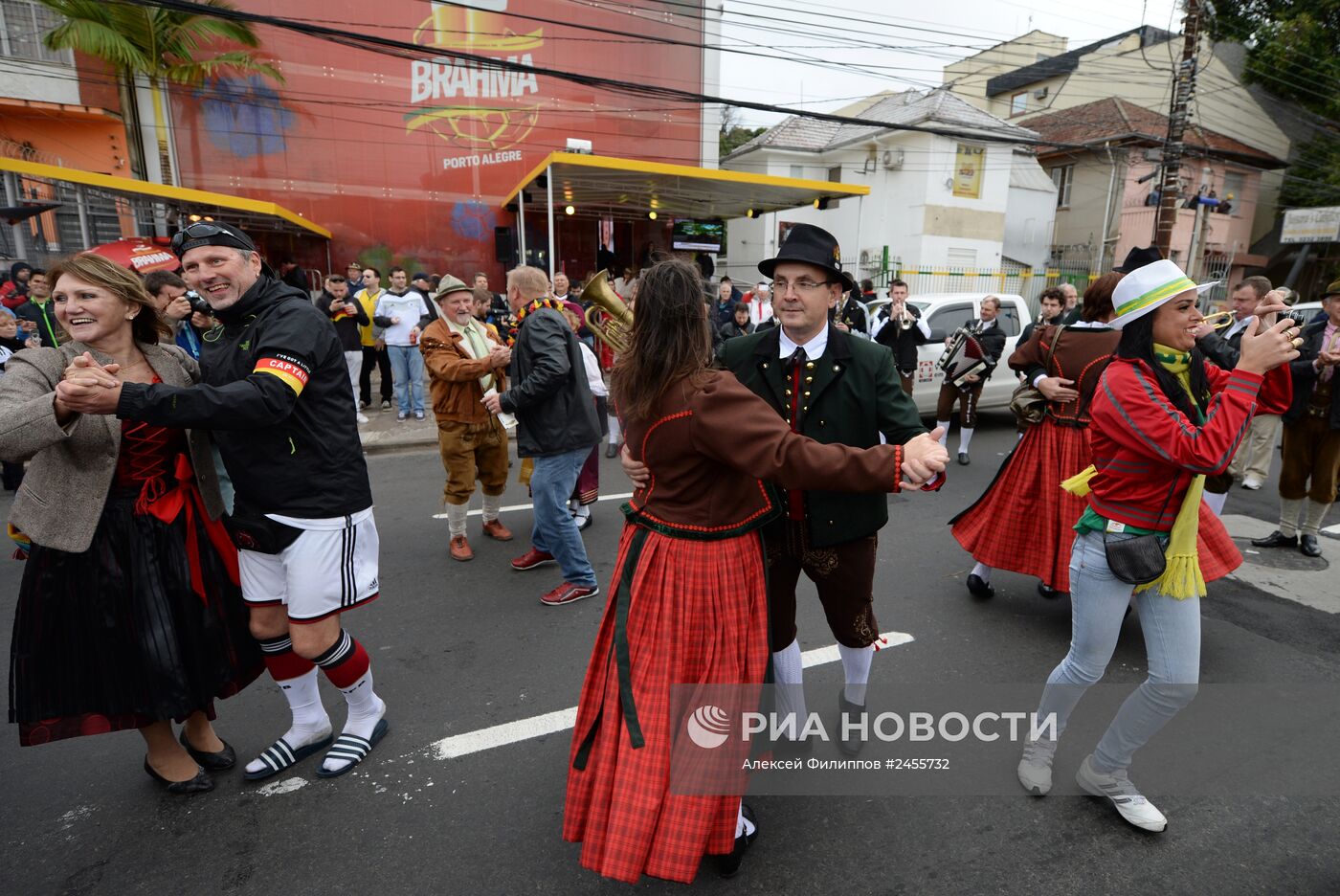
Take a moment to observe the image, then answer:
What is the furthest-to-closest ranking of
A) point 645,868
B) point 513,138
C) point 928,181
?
1. point 928,181
2. point 513,138
3. point 645,868

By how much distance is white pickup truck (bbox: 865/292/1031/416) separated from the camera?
31.1 feet

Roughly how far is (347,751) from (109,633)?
0.95 meters

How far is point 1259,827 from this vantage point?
255 cm

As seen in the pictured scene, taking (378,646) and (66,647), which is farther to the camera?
(378,646)

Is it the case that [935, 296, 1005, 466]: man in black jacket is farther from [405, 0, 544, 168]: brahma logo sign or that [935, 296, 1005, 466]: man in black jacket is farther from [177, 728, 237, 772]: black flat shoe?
[405, 0, 544, 168]: brahma logo sign

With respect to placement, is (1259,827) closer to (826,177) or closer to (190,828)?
(190,828)

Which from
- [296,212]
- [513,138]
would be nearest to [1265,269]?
[513,138]

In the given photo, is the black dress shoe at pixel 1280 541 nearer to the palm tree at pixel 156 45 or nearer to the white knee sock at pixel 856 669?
Result: the white knee sock at pixel 856 669

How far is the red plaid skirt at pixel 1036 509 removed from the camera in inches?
159

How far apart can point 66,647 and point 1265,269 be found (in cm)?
3776

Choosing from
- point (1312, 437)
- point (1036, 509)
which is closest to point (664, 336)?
point (1036, 509)

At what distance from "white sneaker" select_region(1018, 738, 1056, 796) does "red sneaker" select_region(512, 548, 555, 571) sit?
10.3 feet

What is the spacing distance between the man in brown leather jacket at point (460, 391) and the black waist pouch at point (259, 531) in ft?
7.89

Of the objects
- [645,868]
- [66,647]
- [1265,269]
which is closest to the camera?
[645,868]
